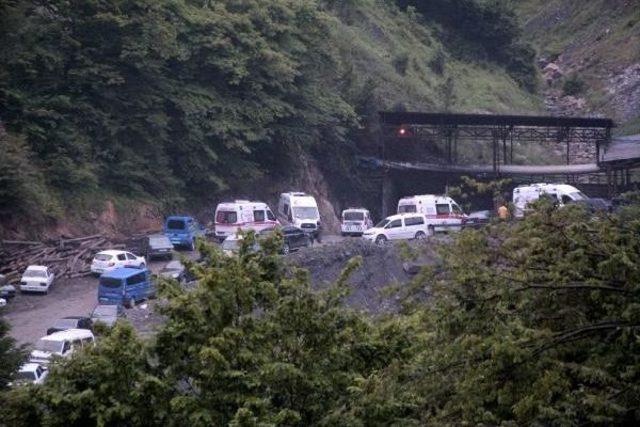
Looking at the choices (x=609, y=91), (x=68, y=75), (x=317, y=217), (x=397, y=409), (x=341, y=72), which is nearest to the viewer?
(x=397, y=409)

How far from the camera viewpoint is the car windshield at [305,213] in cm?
4584

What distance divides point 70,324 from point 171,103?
20.2m

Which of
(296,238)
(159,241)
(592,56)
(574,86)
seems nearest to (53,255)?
(159,241)

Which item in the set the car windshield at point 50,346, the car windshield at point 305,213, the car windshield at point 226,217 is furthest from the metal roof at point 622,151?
the car windshield at point 50,346

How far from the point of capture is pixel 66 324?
92.0 feet

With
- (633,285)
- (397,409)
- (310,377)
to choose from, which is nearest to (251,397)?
(310,377)

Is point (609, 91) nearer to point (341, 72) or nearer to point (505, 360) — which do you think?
point (341, 72)

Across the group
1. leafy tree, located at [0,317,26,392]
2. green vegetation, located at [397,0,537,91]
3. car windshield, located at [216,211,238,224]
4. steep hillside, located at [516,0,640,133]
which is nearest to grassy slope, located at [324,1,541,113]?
green vegetation, located at [397,0,537,91]

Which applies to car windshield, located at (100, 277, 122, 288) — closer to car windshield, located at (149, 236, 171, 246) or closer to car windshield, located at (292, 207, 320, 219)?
car windshield, located at (149, 236, 171, 246)

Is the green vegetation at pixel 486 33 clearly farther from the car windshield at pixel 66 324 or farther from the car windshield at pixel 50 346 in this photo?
the car windshield at pixel 50 346

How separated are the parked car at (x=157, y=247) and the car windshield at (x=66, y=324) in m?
10.5

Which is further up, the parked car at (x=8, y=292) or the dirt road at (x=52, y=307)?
the parked car at (x=8, y=292)

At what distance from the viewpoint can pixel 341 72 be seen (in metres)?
58.2

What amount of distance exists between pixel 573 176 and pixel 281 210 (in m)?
16.9
